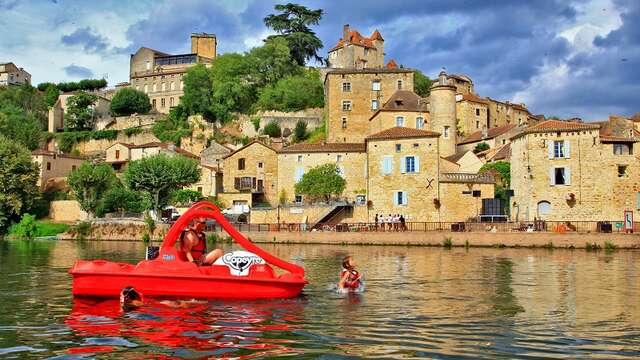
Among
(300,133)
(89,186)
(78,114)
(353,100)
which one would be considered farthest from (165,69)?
(89,186)

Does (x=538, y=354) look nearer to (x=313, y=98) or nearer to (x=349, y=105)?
(x=349, y=105)

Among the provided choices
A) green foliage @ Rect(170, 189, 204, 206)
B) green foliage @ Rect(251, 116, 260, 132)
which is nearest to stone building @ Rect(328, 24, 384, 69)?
green foliage @ Rect(251, 116, 260, 132)

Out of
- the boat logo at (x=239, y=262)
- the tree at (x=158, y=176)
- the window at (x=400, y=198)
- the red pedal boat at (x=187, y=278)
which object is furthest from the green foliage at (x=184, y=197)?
the boat logo at (x=239, y=262)

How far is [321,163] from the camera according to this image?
182 feet

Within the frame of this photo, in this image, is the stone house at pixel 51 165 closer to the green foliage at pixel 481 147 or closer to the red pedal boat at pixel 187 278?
the green foliage at pixel 481 147

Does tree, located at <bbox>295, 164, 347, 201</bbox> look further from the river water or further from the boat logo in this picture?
the boat logo

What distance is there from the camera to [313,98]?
74375mm

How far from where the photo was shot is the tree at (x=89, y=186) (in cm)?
5706

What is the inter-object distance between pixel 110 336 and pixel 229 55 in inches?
2912

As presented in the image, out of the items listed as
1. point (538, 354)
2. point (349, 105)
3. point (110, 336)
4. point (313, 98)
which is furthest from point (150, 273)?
point (313, 98)

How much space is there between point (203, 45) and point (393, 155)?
6856cm

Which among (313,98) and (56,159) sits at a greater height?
(313,98)

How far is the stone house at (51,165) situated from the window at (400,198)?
1483 inches

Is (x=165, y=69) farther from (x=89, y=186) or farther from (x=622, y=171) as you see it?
(x=622, y=171)
